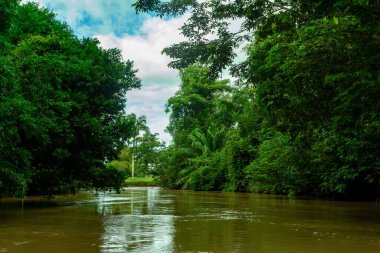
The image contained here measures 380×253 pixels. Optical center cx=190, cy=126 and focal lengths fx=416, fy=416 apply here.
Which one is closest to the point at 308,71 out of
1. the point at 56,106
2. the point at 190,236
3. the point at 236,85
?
the point at 190,236

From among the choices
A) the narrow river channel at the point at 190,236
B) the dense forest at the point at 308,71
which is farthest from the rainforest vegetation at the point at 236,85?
the narrow river channel at the point at 190,236

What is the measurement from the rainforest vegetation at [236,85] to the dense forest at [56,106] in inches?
1.9

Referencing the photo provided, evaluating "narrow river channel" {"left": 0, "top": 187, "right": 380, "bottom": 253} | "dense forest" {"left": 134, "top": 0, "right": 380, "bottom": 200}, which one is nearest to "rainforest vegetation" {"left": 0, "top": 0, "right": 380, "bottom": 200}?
"dense forest" {"left": 134, "top": 0, "right": 380, "bottom": 200}

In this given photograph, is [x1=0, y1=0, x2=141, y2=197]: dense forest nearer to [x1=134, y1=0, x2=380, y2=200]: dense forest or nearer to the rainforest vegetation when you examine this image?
the rainforest vegetation

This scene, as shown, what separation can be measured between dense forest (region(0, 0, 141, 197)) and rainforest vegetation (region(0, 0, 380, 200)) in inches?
1.9

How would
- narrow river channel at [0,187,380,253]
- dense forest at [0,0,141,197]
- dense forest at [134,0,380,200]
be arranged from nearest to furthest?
narrow river channel at [0,187,380,253] → dense forest at [134,0,380,200] → dense forest at [0,0,141,197]

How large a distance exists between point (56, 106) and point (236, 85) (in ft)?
23.3

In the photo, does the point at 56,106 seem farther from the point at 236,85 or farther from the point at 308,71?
the point at 308,71

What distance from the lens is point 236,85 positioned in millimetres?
17062

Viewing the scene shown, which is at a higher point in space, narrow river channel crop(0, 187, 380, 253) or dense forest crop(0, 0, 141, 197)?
dense forest crop(0, 0, 141, 197)

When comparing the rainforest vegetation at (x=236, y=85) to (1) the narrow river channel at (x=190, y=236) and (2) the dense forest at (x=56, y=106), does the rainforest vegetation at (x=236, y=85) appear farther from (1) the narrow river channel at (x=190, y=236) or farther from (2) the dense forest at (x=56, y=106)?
(1) the narrow river channel at (x=190, y=236)

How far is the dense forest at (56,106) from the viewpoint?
39.4ft

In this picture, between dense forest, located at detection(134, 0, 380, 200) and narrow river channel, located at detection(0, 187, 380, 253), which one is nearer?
narrow river channel, located at detection(0, 187, 380, 253)

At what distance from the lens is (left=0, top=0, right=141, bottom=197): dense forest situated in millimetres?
12023
